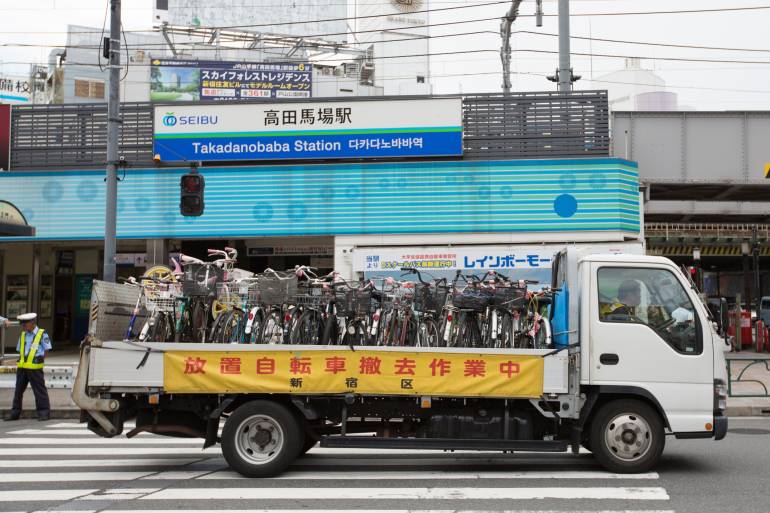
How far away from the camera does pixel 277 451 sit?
324 inches

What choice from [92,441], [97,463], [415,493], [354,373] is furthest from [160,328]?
[92,441]

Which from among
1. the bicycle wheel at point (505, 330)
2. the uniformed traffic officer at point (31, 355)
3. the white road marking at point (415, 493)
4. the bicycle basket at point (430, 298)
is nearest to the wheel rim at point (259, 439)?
the white road marking at point (415, 493)

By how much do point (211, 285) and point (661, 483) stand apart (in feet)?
18.1

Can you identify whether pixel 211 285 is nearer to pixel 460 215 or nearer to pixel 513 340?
pixel 513 340

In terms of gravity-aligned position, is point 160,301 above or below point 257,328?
above

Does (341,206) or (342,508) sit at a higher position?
(341,206)

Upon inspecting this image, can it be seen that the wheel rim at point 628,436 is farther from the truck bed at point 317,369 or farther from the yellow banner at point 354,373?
the yellow banner at point 354,373

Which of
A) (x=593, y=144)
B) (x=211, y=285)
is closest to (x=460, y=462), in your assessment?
(x=211, y=285)

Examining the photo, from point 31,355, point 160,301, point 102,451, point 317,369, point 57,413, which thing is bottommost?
point 57,413

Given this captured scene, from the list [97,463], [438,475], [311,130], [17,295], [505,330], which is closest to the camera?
[438,475]

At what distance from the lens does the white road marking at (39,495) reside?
750 centimetres

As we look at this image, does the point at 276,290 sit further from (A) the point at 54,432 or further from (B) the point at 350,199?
(B) the point at 350,199

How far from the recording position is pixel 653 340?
8219 millimetres

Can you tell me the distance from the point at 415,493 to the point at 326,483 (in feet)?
3.42
